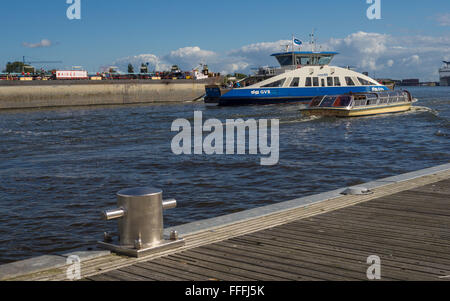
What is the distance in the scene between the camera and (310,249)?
5734 mm

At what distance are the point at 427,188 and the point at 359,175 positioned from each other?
5.43 meters

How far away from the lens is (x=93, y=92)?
7075 cm

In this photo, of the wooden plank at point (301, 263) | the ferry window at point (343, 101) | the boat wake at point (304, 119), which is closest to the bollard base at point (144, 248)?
the wooden plank at point (301, 263)

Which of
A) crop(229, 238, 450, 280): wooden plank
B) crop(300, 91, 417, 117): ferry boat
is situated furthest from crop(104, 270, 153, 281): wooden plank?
crop(300, 91, 417, 117): ferry boat

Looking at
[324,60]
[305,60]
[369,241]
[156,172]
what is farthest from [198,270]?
[324,60]

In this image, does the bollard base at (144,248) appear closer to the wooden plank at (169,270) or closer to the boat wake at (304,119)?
the wooden plank at (169,270)

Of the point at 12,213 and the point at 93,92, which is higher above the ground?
the point at 93,92

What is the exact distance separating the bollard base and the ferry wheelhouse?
48.0m

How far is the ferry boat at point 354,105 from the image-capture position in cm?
3525

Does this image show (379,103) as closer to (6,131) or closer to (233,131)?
(233,131)

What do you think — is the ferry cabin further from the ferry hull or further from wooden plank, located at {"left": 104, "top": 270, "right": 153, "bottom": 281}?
wooden plank, located at {"left": 104, "top": 270, "right": 153, "bottom": 281}

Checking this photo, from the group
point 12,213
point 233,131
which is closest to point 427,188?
point 12,213

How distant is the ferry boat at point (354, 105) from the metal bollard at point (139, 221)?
101ft

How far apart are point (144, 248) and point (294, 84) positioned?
5083 centimetres
